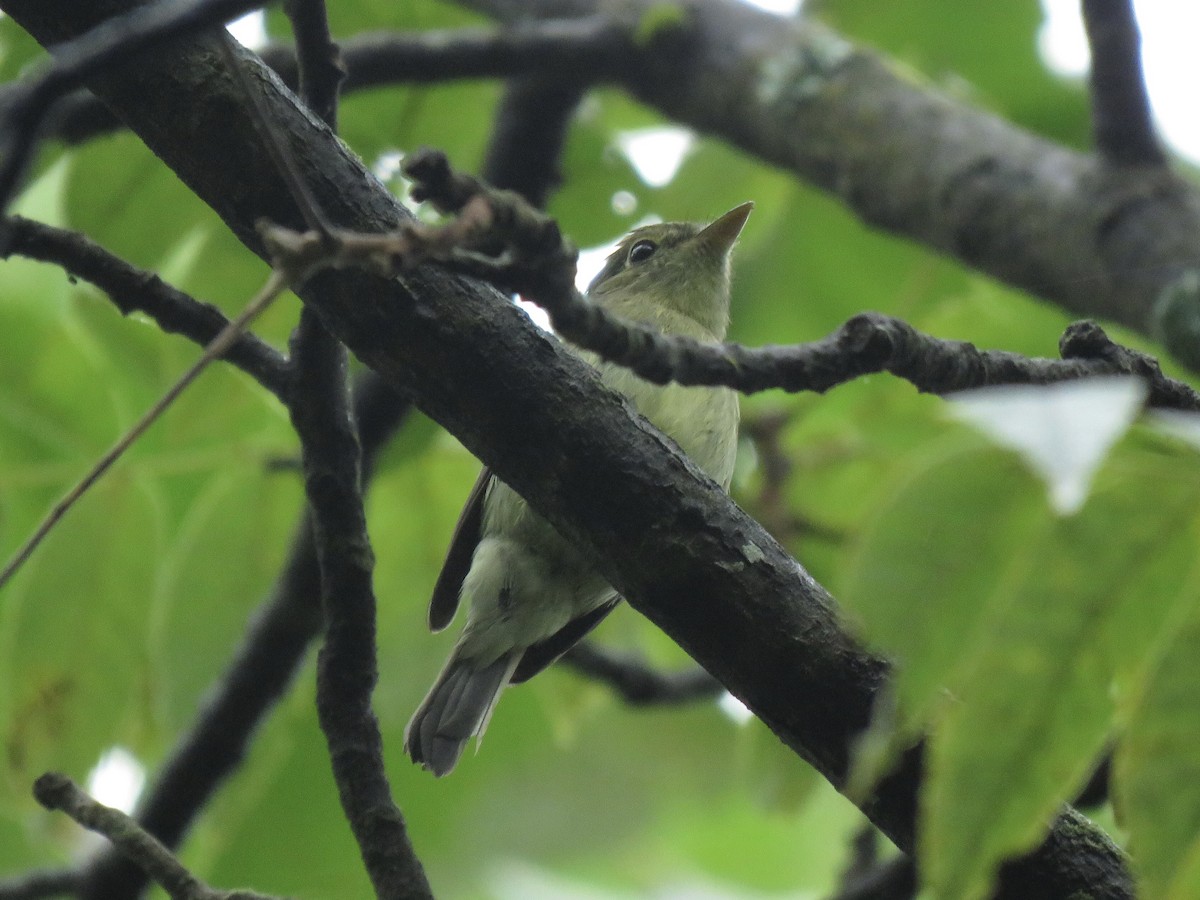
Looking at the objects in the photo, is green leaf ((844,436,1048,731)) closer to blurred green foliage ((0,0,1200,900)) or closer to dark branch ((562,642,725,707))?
blurred green foliage ((0,0,1200,900))

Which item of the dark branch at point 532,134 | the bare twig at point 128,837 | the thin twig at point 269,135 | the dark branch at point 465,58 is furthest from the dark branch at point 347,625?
the dark branch at point 532,134

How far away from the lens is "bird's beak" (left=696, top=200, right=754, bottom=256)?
4.68 m

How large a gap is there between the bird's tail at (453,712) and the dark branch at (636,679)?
0.35 meters

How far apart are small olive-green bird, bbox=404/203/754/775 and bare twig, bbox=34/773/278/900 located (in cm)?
128

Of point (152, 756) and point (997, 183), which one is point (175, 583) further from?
point (997, 183)

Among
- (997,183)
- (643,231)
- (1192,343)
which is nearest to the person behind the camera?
(1192,343)

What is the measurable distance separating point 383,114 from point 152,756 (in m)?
2.33

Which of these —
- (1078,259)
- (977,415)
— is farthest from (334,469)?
(1078,259)

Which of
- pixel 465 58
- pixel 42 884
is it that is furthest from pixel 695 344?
pixel 42 884

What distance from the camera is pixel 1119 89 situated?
357cm

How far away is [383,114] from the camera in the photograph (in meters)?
4.42

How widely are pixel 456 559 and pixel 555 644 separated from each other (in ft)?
1.53

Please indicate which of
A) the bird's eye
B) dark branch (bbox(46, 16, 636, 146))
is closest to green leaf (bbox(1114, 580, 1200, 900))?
dark branch (bbox(46, 16, 636, 146))

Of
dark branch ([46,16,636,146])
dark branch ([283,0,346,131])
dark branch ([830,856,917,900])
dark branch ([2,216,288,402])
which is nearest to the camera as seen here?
dark branch ([283,0,346,131])
